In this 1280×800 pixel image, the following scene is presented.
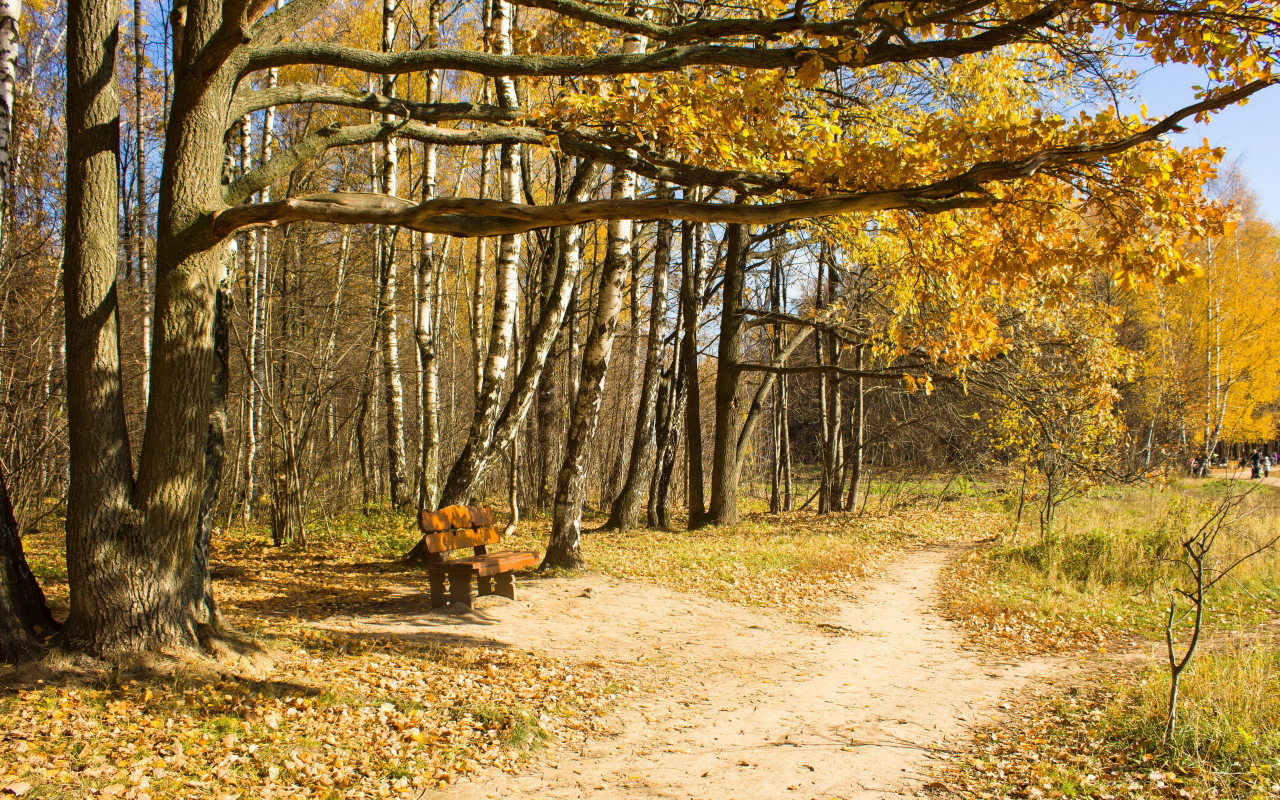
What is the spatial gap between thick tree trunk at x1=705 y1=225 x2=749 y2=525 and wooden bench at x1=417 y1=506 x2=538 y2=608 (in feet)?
21.8

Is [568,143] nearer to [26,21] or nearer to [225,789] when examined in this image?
[225,789]

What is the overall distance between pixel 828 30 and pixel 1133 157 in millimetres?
1964

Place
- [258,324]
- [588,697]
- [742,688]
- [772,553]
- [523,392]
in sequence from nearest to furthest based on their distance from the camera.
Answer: [588,697] < [742,688] < [523,392] < [772,553] < [258,324]

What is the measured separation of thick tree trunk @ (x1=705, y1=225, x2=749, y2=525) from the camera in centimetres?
1380

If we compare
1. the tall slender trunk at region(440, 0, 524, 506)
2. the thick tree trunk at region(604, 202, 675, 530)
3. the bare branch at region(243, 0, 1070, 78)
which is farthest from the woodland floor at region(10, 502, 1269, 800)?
the thick tree trunk at region(604, 202, 675, 530)

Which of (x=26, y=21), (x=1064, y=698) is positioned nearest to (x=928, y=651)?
(x=1064, y=698)

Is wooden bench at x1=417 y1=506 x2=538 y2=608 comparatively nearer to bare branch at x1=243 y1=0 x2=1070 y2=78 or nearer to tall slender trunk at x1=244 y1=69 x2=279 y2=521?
bare branch at x1=243 y1=0 x2=1070 y2=78

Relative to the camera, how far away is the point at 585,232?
1175 centimetres

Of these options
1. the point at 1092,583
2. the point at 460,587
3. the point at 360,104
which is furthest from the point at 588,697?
the point at 1092,583

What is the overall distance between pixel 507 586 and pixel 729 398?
24.3ft

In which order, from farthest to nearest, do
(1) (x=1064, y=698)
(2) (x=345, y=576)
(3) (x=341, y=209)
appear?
(2) (x=345, y=576) < (1) (x=1064, y=698) < (3) (x=341, y=209)

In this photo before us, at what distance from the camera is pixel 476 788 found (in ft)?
12.2

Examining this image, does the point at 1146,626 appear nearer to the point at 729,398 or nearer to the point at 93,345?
the point at 729,398

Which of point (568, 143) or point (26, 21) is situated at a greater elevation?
point (26, 21)
